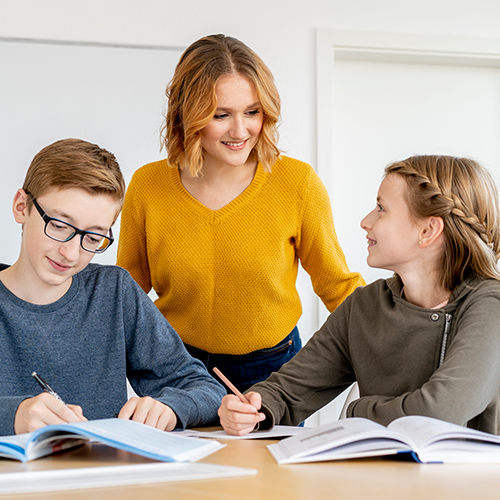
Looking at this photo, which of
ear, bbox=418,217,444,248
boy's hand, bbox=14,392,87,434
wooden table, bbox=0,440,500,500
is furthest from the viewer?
ear, bbox=418,217,444,248

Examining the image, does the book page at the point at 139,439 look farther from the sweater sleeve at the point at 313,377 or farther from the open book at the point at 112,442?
the sweater sleeve at the point at 313,377

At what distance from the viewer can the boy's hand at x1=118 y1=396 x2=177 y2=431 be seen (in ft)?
3.26

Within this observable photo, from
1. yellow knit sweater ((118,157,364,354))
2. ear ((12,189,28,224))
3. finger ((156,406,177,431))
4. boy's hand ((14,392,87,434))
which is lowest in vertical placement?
finger ((156,406,177,431))

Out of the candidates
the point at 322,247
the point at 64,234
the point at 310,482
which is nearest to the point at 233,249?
the point at 322,247

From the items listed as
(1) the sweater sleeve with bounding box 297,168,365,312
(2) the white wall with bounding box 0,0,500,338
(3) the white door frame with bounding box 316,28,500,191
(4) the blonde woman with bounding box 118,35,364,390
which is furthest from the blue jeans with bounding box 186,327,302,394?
(3) the white door frame with bounding box 316,28,500,191

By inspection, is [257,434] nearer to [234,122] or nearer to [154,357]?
[154,357]

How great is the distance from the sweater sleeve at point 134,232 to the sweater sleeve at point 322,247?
44 centimetres

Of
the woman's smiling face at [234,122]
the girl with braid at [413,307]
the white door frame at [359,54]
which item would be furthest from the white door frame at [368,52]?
the girl with braid at [413,307]

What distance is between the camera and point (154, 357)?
1.29 m

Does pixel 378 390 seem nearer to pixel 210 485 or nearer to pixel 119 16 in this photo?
pixel 210 485

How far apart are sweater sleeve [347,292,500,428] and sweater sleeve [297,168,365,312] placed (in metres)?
0.53

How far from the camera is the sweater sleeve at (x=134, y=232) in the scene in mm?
1631

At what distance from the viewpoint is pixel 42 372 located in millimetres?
1215

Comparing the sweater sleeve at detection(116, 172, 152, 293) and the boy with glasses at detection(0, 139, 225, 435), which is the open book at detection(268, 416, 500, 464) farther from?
the sweater sleeve at detection(116, 172, 152, 293)
